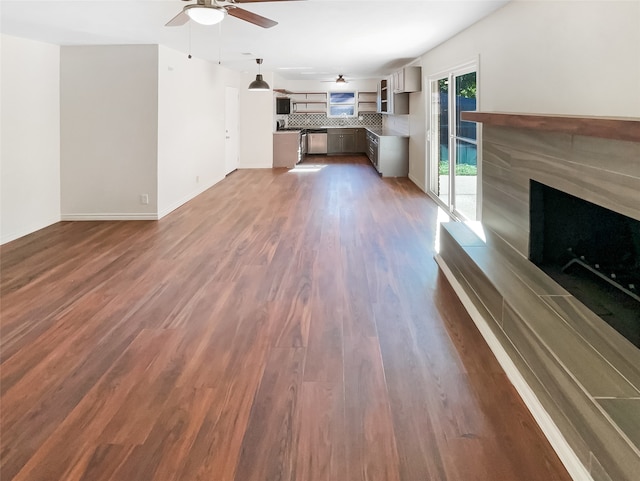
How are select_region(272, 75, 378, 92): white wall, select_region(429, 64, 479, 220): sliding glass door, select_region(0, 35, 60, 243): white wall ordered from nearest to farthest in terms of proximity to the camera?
select_region(0, 35, 60, 243): white wall, select_region(429, 64, 479, 220): sliding glass door, select_region(272, 75, 378, 92): white wall

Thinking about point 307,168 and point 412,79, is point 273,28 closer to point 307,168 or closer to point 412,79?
point 412,79

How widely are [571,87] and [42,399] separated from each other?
11.6ft

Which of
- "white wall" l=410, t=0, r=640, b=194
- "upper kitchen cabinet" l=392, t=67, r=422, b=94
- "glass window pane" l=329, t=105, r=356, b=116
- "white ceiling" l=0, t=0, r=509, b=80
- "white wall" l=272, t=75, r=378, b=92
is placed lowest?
"white wall" l=410, t=0, r=640, b=194

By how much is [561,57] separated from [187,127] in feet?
19.2

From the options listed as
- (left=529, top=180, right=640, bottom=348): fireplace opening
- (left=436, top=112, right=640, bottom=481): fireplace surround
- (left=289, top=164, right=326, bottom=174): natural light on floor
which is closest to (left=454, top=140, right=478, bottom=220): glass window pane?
(left=436, top=112, right=640, bottom=481): fireplace surround

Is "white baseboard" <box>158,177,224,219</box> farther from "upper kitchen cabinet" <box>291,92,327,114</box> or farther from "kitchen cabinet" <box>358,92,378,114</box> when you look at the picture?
"kitchen cabinet" <box>358,92,378,114</box>

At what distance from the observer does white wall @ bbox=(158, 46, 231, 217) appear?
6.63m

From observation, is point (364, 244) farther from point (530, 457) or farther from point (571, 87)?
point (530, 457)

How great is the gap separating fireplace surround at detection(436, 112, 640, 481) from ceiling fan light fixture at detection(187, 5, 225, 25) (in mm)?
1968

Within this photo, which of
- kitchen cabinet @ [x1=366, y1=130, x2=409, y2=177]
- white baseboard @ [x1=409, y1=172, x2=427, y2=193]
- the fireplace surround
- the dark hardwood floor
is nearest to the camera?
the fireplace surround

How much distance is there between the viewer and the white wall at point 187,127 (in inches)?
261

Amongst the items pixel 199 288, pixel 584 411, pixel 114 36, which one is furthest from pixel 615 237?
pixel 114 36

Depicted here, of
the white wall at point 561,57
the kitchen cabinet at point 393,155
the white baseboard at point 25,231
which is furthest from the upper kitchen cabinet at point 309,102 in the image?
the white wall at point 561,57

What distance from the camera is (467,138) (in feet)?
18.9
